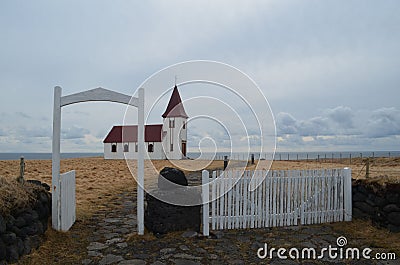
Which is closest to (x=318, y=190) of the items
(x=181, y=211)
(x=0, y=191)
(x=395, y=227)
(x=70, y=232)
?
(x=395, y=227)

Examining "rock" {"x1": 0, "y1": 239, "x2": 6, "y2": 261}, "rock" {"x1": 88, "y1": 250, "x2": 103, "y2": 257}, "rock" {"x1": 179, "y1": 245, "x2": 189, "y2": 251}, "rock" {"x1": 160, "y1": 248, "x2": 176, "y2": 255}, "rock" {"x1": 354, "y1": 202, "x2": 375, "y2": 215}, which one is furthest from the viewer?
"rock" {"x1": 354, "y1": 202, "x2": 375, "y2": 215}

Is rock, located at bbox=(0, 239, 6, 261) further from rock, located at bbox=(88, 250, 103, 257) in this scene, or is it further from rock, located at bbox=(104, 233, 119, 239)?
rock, located at bbox=(104, 233, 119, 239)

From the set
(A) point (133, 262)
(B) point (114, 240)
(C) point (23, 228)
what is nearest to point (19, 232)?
(C) point (23, 228)

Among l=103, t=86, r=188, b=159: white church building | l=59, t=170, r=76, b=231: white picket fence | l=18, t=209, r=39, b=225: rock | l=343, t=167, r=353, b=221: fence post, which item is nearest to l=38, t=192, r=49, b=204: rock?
l=59, t=170, r=76, b=231: white picket fence

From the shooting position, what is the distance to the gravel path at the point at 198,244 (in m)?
5.38

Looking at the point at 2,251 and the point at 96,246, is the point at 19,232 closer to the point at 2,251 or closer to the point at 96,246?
the point at 2,251

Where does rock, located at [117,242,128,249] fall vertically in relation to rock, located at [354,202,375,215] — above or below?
below

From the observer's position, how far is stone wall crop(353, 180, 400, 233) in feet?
22.3

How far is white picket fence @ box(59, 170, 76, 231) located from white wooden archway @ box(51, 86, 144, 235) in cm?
6

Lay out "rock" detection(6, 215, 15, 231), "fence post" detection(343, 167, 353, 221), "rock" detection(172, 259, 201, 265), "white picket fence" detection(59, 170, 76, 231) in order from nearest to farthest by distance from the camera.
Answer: "rock" detection(6, 215, 15, 231) → "rock" detection(172, 259, 201, 265) → "white picket fence" detection(59, 170, 76, 231) → "fence post" detection(343, 167, 353, 221)

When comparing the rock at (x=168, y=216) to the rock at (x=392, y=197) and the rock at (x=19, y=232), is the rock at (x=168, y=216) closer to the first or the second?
the rock at (x=19, y=232)

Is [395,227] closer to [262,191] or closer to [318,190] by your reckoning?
[318,190]

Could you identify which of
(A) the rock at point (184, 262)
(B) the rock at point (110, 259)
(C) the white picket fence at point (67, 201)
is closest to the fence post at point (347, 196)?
(A) the rock at point (184, 262)

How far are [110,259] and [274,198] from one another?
12.8 ft
